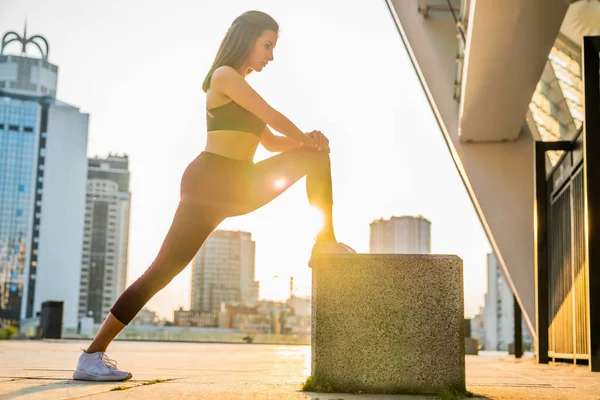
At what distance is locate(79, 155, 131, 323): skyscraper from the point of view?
177375 mm

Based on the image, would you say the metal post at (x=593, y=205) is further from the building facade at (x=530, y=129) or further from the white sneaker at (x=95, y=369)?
the white sneaker at (x=95, y=369)

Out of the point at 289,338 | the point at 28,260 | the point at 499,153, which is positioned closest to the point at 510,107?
the point at 499,153

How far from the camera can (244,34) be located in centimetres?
417

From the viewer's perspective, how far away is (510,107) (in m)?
15.1

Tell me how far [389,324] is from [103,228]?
596 ft

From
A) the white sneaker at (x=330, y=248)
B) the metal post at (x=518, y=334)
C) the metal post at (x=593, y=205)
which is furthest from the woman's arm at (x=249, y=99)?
the metal post at (x=518, y=334)

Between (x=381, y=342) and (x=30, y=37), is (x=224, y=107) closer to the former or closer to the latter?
(x=381, y=342)

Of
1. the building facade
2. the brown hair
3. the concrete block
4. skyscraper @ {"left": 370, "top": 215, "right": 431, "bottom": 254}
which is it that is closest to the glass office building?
skyscraper @ {"left": 370, "top": 215, "right": 431, "bottom": 254}

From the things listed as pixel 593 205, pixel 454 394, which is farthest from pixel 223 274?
pixel 454 394

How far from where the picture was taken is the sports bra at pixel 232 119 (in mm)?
4090

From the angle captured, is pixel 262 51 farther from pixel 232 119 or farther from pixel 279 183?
pixel 279 183

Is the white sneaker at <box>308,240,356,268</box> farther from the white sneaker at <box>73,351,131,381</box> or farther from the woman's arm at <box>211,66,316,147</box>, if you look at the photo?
the white sneaker at <box>73,351,131,381</box>

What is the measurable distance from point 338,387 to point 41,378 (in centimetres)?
175

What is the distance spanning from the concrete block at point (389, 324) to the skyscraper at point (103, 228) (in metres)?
176
